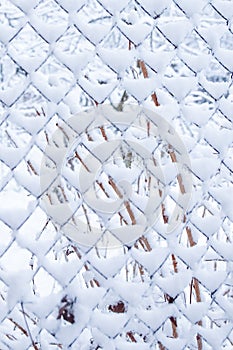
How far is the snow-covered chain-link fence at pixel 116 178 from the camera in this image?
1.40 metres

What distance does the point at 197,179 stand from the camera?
1553mm

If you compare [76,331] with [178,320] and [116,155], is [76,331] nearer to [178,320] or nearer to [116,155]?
[178,320]

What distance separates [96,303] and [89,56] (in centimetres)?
60

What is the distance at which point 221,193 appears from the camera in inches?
60.3

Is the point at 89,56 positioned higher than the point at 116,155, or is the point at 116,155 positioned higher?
the point at 89,56

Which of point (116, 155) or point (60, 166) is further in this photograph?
point (116, 155)

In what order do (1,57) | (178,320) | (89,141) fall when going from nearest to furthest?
(1,57) → (89,141) → (178,320)

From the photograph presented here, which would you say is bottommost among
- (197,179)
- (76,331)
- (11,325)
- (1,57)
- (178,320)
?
(11,325)

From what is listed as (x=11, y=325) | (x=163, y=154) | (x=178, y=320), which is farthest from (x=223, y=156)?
(x=11, y=325)

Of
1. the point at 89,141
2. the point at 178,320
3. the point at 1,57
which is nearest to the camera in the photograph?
the point at 1,57

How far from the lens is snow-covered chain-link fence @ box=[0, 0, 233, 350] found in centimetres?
140

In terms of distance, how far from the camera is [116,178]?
56.2 inches

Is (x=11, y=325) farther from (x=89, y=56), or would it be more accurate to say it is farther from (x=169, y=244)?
(x=89, y=56)

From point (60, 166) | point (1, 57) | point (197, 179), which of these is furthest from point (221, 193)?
point (1, 57)
